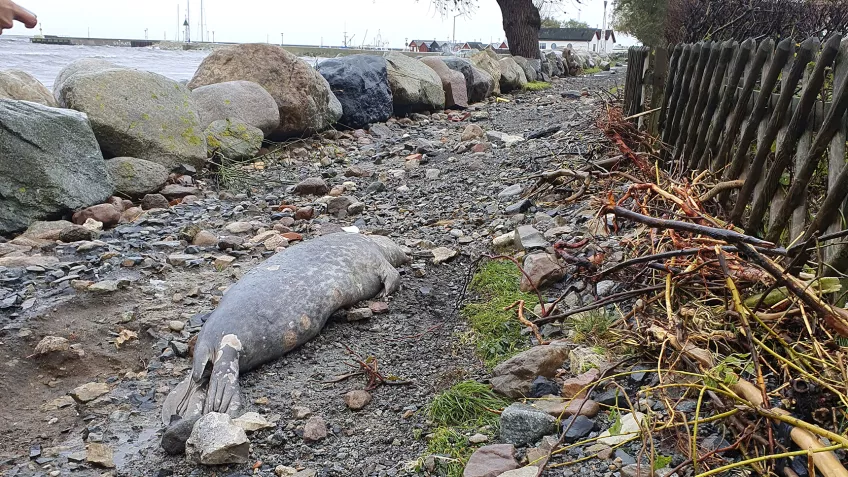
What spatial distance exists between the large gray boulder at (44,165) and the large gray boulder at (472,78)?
8.94 m

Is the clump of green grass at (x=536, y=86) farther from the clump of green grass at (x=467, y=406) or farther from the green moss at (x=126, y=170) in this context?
the clump of green grass at (x=467, y=406)

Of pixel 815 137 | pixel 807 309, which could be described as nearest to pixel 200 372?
pixel 807 309

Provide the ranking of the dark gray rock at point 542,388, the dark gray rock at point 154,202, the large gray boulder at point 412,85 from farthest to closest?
1. the large gray boulder at point 412,85
2. the dark gray rock at point 154,202
3. the dark gray rock at point 542,388

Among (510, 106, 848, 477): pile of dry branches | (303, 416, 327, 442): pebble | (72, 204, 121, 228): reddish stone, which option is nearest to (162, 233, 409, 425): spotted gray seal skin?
(303, 416, 327, 442): pebble

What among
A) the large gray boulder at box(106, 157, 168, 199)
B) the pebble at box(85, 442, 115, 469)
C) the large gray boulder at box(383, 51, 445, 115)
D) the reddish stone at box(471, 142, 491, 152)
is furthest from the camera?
the large gray boulder at box(383, 51, 445, 115)

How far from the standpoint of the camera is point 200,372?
11.3 ft

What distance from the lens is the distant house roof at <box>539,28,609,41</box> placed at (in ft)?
201

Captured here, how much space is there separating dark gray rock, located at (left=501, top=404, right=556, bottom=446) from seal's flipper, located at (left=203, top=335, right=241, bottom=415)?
139cm

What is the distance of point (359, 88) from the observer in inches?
429

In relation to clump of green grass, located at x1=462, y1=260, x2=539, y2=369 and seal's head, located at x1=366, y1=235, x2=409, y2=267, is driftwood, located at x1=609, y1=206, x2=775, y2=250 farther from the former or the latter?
seal's head, located at x1=366, y1=235, x2=409, y2=267

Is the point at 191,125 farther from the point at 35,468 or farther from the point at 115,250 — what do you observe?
the point at 35,468

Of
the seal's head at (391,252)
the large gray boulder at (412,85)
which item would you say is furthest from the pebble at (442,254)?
the large gray boulder at (412,85)

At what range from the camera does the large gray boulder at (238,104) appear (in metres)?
8.65

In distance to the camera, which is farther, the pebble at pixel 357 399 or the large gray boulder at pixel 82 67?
the large gray boulder at pixel 82 67
